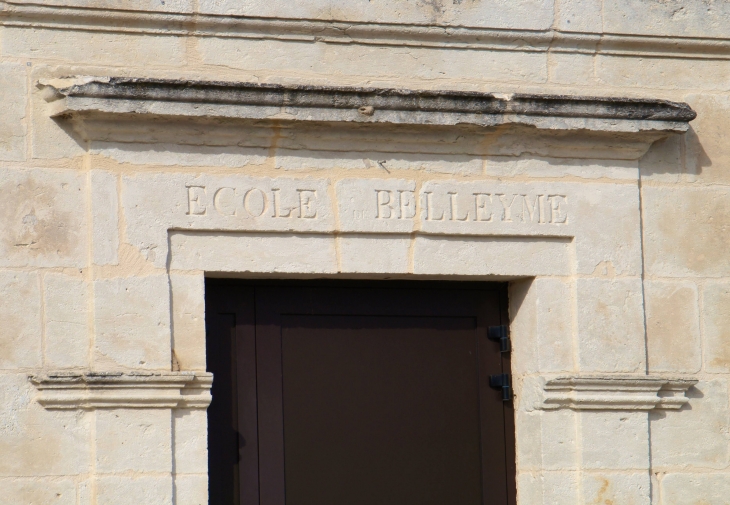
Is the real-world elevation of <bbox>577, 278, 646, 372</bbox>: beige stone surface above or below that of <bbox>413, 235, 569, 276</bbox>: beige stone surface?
below

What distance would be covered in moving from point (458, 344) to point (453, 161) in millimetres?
765

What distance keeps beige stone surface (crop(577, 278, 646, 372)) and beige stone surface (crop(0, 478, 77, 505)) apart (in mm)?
2002

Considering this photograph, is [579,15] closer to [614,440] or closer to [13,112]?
[614,440]

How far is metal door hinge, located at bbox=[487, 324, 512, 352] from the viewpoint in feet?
15.8

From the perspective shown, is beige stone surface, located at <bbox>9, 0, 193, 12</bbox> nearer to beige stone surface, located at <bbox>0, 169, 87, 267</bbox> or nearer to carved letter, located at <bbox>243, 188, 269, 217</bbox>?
beige stone surface, located at <bbox>0, 169, 87, 267</bbox>

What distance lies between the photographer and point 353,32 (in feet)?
15.3

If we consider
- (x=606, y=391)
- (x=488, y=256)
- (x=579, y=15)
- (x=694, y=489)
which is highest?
(x=579, y=15)

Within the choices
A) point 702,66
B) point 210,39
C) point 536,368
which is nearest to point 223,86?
point 210,39

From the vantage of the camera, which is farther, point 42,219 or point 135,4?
point 135,4

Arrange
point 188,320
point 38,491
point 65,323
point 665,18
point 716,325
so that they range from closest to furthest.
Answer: point 38,491 → point 65,323 → point 188,320 → point 716,325 → point 665,18

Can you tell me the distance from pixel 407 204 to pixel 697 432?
1.49 metres

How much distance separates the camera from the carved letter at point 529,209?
4.64 metres

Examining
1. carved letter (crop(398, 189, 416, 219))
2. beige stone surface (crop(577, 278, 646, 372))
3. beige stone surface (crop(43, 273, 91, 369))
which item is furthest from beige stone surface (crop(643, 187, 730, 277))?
beige stone surface (crop(43, 273, 91, 369))

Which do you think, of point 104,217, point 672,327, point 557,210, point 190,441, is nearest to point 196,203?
point 104,217
